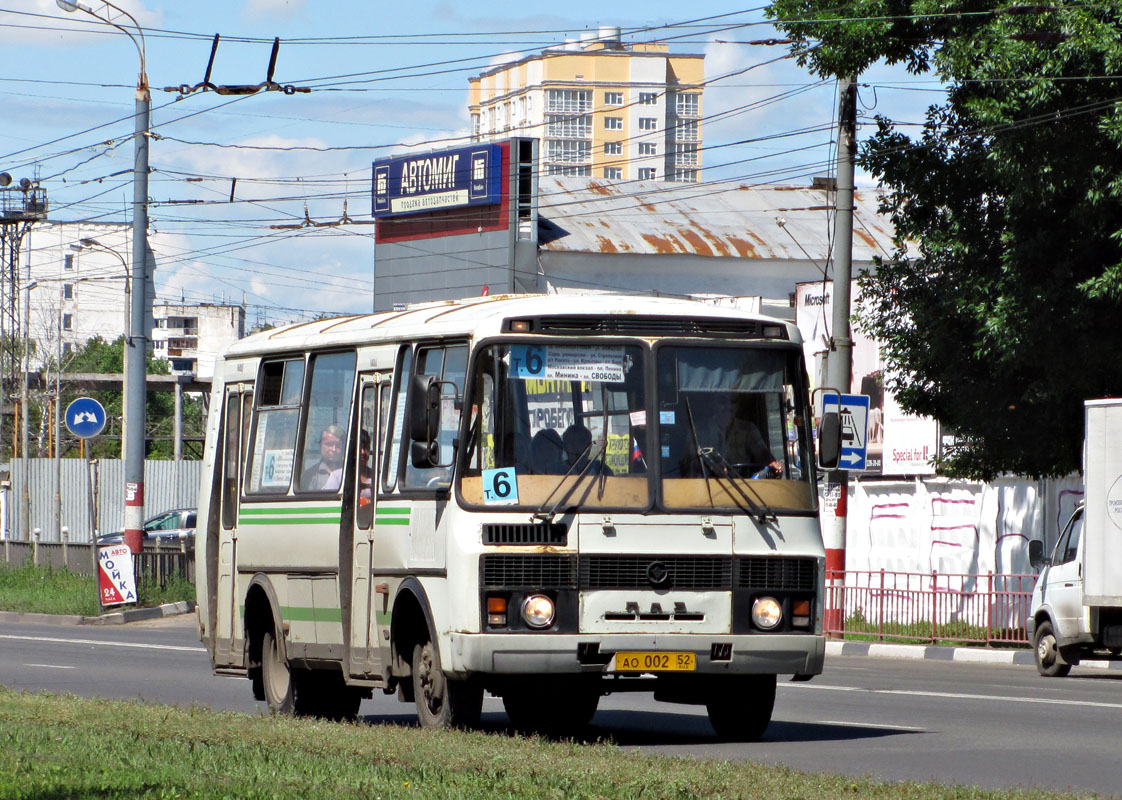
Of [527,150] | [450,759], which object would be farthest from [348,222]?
[450,759]

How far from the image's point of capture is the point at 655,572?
11250mm

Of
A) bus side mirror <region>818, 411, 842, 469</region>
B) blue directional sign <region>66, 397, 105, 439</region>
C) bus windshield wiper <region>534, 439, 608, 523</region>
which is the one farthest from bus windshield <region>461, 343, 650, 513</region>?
blue directional sign <region>66, 397, 105, 439</region>

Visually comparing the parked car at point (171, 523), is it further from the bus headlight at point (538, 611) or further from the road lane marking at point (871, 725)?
the bus headlight at point (538, 611)

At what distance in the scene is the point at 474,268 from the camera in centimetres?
6644

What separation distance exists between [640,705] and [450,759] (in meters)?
A: 6.29

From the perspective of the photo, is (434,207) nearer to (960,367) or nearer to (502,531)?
(960,367)

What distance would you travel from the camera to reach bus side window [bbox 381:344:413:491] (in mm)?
12141

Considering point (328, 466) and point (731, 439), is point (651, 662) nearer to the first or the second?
point (731, 439)

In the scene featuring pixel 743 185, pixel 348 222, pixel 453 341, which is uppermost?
pixel 743 185

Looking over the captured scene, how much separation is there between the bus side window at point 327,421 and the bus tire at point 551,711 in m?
2.00

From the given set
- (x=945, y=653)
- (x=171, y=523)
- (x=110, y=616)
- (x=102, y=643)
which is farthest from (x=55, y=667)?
(x=171, y=523)

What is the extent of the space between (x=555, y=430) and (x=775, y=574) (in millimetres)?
1626

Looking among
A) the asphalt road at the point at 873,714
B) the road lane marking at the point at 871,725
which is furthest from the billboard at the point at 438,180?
the road lane marking at the point at 871,725

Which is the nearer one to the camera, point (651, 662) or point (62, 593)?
point (651, 662)
